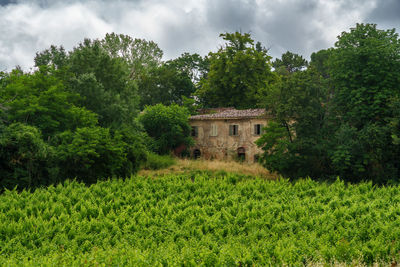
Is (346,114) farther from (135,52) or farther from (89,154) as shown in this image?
(135,52)

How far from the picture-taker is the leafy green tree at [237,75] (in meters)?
47.2

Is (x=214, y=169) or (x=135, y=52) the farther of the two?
(x=135, y=52)

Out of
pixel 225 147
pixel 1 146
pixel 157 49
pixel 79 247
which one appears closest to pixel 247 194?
pixel 79 247

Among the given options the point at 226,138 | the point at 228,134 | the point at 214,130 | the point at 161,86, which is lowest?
the point at 226,138

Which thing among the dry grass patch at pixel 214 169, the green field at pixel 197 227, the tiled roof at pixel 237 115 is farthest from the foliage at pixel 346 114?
the tiled roof at pixel 237 115

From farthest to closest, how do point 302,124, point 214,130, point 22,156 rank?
point 214,130, point 302,124, point 22,156

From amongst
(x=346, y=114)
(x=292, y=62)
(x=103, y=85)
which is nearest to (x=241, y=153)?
(x=346, y=114)

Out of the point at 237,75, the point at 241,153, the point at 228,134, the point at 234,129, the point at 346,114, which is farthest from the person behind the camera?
the point at 237,75

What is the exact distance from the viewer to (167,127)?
3988cm

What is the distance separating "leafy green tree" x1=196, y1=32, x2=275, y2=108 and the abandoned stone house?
5552 millimetres

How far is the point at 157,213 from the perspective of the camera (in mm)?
15297

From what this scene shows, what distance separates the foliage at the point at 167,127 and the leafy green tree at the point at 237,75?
961cm

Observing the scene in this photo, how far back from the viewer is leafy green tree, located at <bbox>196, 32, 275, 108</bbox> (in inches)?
1857

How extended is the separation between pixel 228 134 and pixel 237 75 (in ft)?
34.2
